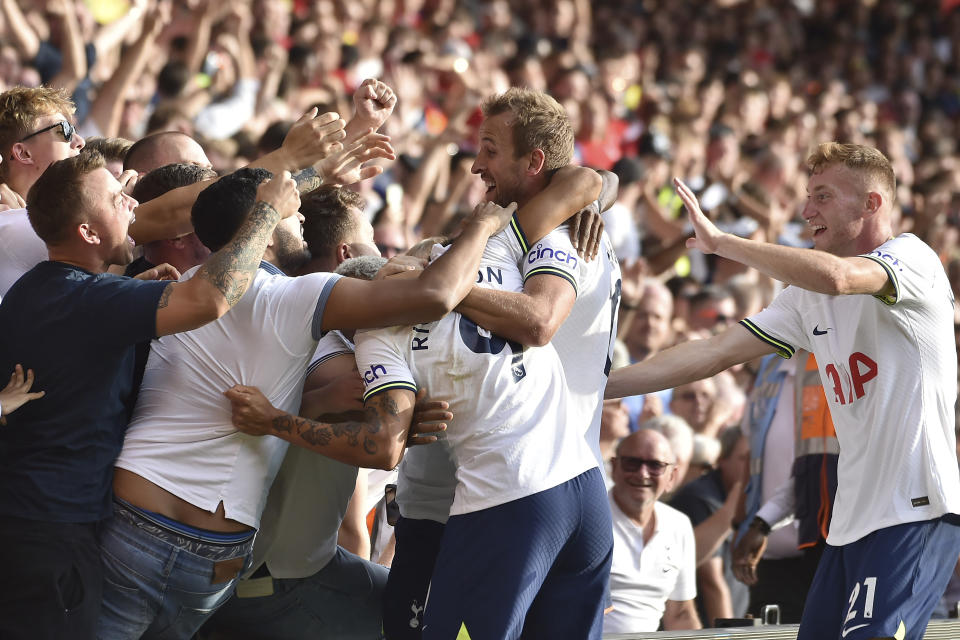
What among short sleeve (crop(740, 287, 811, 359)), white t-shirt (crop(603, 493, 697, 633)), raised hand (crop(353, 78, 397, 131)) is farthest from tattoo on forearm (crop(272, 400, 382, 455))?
white t-shirt (crop(603, 493, 697, 633))

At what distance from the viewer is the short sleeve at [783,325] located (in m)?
4.71

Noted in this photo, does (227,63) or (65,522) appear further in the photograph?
(227,63)

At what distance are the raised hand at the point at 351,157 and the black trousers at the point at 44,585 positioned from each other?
1.49 m

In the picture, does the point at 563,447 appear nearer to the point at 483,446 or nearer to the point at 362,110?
the point at 483,446

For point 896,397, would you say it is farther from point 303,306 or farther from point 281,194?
point 281,194

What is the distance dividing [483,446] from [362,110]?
1397 millimetres

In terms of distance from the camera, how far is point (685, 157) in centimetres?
1197

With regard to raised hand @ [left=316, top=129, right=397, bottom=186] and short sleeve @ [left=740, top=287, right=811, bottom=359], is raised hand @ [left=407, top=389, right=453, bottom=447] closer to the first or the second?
raised hand @ [left=316, top=129, right=397, bottom=186]

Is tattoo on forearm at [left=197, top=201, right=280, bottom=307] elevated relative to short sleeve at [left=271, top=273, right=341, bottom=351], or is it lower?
elevated

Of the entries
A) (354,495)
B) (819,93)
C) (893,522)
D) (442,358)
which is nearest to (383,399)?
(442,358)

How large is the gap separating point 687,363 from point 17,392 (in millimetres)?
2595

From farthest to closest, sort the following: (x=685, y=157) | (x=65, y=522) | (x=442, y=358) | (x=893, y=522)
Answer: (x=685, y=157), (x=893, y=522), (x=442, y=358), (x=65, y=522)

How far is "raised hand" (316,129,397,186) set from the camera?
162 inches

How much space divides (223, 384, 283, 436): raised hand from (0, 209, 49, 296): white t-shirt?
3.14 ft
